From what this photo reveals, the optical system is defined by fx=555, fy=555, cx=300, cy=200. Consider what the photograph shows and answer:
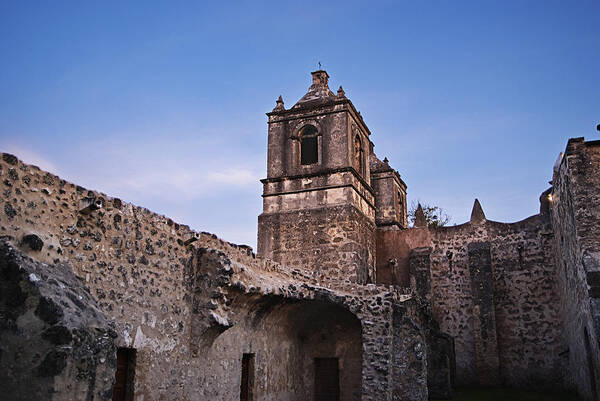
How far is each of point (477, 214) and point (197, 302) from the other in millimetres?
14216

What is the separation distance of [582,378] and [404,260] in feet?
27.1

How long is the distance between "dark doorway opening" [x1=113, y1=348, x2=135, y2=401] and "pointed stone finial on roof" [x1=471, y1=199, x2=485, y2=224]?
1570 centimetres

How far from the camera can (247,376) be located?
1191 cm

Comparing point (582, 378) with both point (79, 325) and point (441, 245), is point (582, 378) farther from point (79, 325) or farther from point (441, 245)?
point (79, 325)

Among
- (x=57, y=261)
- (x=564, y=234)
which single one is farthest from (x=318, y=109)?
(x=57, y=261)

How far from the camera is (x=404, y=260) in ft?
71.3

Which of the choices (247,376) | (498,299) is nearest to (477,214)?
(498,299)

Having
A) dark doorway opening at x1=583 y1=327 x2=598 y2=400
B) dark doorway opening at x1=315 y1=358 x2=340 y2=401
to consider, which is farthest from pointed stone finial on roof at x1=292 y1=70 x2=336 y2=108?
dark doorway opening at x1=583 y1=327 x2=598 y2=400

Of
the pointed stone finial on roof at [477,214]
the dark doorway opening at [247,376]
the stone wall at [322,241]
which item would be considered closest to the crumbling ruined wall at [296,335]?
the dark doorway opening at [247,376]

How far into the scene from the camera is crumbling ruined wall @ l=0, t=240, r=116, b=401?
5676mm

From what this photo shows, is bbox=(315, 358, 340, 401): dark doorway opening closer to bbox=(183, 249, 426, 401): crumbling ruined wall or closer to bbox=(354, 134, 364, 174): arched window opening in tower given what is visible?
bbox=(183, 249, 426, 401): crumbling ruined wall

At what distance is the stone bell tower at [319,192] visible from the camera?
19.7m

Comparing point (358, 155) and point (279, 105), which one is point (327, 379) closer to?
point (358, 155)

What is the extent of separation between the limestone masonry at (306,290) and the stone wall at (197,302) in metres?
0.03
